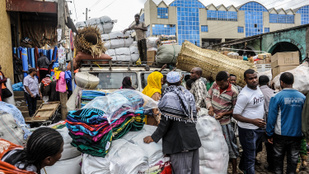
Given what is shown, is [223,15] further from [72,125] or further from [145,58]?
[72,125]

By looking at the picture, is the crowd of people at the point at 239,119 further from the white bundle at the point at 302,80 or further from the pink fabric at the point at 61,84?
the pink fabric at the point at 61,84

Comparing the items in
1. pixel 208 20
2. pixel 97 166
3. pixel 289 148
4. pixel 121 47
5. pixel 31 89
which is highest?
pixel 208 20

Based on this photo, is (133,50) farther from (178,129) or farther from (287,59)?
(178,129)

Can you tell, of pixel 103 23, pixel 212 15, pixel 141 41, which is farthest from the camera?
pixel 212 15

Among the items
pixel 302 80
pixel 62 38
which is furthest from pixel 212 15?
pixel 302 80

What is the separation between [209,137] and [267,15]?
156 ft

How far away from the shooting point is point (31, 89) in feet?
20.8

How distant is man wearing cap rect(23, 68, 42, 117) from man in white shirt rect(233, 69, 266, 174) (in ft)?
18.8

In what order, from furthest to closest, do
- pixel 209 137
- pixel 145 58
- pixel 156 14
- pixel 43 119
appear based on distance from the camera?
1. pixel 156 14
2. pixel 145 58
3. pixel 43 119
4. pixel 209 137

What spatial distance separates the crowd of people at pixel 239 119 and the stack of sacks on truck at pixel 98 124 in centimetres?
44

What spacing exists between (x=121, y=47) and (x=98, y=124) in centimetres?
660

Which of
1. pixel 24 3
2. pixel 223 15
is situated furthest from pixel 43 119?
pixel 223 15

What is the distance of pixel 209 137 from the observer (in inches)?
122

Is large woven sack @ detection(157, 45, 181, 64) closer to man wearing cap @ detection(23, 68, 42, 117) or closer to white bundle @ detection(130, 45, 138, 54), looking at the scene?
white bundle @ detection(130, 45, 138, 54)
